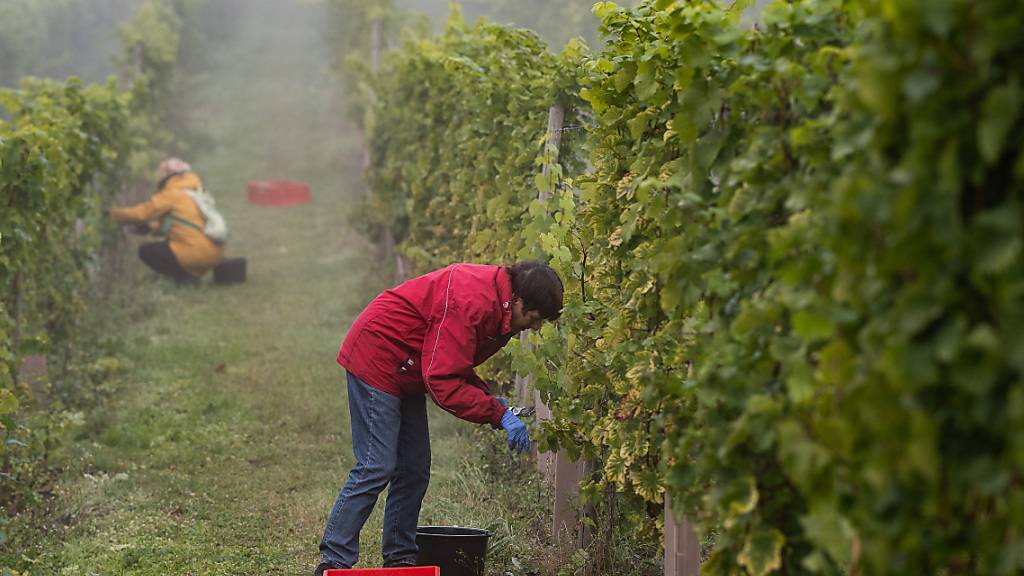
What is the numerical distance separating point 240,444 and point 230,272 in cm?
586

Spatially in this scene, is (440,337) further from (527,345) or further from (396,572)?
(527,345)

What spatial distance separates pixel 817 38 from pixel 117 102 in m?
10.6

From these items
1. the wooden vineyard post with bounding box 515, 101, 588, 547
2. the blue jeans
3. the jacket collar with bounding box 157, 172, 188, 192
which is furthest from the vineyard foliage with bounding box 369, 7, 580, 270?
the jacket collar with bounding box 157, 172, 188, 192

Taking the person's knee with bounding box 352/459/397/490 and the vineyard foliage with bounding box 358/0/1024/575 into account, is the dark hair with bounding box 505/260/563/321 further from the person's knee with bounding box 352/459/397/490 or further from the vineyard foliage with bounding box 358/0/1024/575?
the person's knee with bounding box 352/459/397/490

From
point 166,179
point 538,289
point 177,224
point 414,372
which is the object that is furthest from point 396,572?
point 166,179

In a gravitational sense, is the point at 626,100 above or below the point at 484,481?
above

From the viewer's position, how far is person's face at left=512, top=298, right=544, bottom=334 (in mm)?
4539

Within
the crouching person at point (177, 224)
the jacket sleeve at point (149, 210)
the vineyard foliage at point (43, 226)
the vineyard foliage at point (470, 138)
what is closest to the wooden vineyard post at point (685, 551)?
the vineyard foliage at point (470, 138)

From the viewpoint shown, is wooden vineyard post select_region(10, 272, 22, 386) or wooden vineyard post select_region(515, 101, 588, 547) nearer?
wooden vineyard post select_region(515, 101, 588, 547)

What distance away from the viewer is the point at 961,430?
1.98 meters

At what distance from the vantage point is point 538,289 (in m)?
4.45

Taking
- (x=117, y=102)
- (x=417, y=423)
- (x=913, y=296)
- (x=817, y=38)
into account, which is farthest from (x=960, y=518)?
(x=117, y=102)

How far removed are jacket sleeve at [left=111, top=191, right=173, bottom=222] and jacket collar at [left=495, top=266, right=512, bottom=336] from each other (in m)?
8.55

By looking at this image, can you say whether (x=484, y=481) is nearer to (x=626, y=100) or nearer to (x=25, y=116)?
(x=626, y=100)
